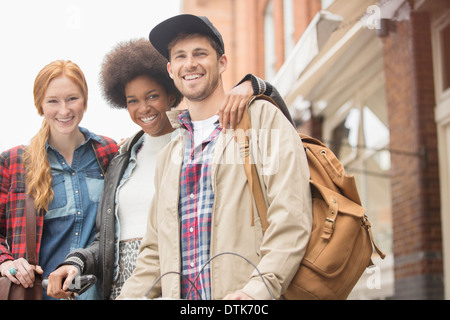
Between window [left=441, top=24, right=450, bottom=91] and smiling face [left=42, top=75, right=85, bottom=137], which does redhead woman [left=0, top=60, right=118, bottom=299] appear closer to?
smiling face [left=42, top=75, right=85, bottom=137]

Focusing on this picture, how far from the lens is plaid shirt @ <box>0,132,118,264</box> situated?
2691 millimetres

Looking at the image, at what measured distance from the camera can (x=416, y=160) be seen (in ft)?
18.8

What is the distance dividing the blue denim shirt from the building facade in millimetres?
3358

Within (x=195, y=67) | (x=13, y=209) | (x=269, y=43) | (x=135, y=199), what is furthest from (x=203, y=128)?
(x=269, y=43)

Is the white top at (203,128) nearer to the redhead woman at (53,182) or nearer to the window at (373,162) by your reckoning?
the redhead woman at (53,182)

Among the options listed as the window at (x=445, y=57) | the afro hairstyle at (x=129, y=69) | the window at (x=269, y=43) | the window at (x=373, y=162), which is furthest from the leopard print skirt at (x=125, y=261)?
the window at (x=269, y=43)

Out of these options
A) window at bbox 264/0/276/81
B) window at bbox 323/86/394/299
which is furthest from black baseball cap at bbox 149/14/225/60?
window at bbox 264/0/276/81

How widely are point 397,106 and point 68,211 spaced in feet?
14.1

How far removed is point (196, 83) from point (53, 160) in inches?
39.0

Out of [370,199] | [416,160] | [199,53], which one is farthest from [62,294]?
[370,199]

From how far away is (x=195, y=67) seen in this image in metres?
2.31

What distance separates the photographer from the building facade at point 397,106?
559 cm

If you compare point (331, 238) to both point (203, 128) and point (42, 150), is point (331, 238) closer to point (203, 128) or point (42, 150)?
point (203, 128)
